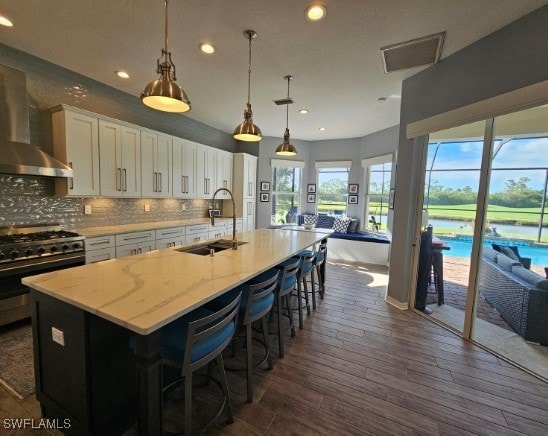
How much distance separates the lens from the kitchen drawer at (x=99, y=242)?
2955 mm

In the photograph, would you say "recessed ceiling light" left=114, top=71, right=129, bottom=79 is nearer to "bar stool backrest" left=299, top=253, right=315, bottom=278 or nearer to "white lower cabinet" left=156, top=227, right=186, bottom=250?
"white lower cabinet" left=156, top=227, right=186, bottom=250

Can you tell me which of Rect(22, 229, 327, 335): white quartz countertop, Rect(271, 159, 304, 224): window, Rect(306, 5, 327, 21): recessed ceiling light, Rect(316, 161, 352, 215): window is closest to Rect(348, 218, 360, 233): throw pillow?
Rect(316, 161, 352, 215): window

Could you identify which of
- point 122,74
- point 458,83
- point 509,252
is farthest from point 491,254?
point 122,74

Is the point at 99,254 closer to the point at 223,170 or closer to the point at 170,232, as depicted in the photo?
the point at 170,232

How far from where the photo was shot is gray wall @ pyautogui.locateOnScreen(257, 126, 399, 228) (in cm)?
612

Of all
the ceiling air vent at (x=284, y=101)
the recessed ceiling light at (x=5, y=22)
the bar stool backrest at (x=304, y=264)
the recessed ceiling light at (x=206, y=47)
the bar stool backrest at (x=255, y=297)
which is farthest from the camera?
the ceiling air vent at (x=284, y=101)

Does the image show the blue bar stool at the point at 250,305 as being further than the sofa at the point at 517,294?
No

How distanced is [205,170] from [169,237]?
1.65 meters

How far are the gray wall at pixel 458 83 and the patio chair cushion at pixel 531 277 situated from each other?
3.35 feet

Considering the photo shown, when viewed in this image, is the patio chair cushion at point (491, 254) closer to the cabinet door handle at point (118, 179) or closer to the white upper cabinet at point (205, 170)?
the white upper cabinet at point (205, 170)

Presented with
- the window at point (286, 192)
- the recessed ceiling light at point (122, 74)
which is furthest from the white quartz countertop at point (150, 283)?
the window at point (286, 192)

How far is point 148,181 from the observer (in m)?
3.93

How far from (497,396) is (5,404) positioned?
11.2 ft

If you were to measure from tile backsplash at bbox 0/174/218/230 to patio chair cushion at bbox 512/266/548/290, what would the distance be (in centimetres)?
500
